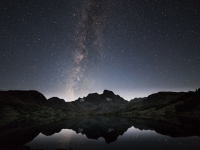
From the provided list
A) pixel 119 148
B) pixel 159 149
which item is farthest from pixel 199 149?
pixel 119 148

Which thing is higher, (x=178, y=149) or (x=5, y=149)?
(x=5, y=149)

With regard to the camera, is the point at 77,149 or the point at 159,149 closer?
the point at 159,149

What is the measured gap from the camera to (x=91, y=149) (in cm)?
3494

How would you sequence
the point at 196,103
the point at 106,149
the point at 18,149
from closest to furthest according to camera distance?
the point at 18,149 < the point at 106,149 < the point at 196,103

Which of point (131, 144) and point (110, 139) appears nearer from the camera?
point (131, 144)

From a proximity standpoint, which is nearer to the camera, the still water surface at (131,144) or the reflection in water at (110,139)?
the still water surface at (131,144)

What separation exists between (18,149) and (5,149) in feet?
8.00

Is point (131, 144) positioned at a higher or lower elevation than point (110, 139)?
lower

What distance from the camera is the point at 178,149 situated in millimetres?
29562

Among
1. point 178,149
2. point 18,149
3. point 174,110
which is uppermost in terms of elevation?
point 174,110

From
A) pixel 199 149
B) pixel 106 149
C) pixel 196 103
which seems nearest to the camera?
pixel 199 149

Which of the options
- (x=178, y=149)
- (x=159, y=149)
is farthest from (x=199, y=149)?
(x=159, y=149)

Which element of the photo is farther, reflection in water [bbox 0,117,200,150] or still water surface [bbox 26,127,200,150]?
reflection in water [bbox 0,117,200,150]

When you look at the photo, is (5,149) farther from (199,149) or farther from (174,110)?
(174,110)
